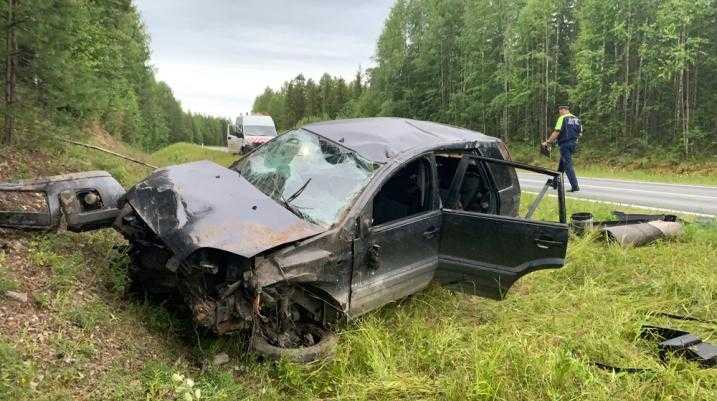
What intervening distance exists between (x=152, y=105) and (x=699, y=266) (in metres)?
53.8

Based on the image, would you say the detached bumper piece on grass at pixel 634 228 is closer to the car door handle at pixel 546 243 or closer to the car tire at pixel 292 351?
the car door handle at pixel 546 243

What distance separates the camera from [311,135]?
4.66m

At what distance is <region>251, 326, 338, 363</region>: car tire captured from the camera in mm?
3373

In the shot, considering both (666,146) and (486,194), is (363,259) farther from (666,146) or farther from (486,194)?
(666,146)

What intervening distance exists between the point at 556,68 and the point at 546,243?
95.3 feet

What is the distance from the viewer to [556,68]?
30.1 meters

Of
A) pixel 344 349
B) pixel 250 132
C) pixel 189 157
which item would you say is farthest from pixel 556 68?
pixel 344 349

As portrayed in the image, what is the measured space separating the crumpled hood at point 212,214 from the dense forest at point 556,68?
23.4 m

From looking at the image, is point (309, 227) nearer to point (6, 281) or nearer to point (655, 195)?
point (6, 281)

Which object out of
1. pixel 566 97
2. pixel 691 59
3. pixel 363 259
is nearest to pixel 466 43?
Result: pixel 566 97

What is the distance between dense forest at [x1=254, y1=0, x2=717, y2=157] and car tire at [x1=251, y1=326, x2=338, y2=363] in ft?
76.5

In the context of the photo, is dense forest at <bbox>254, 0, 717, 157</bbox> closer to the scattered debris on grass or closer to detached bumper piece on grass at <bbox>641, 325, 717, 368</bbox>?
detached bumper piece on grass at <bbox>641, 325, 717, 368</bbox>

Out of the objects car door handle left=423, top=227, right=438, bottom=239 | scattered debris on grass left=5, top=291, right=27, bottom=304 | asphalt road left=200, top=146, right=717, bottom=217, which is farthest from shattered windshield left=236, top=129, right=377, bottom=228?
asphalt road left=200, top=146, right=717, bottom=217

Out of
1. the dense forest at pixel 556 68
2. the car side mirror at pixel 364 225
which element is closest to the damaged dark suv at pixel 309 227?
the car side mirror at pixel 364 225
